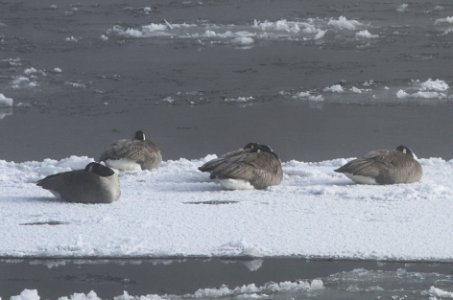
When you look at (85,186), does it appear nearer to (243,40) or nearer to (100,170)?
(100,170)

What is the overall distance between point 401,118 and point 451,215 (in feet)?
18.5

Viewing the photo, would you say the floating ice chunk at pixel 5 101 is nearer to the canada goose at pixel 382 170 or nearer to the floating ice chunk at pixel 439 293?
the canada goose at pixel 382 170

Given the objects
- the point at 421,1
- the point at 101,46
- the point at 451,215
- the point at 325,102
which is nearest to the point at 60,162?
the point at 451,215

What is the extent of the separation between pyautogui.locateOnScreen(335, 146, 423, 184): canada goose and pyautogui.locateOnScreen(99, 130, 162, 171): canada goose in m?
1.93

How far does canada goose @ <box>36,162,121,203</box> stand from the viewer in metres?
9.83

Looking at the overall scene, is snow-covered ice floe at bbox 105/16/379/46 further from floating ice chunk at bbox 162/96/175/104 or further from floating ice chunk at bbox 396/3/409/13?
floating ice chunk at bbox 162/96/175/104

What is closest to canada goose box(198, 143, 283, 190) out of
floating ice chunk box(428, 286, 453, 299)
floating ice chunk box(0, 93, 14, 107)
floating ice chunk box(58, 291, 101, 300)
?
floating ice chunk box(58, 291, 101, 300)

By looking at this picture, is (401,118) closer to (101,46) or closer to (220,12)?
(101,46)

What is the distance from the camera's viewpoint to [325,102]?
1609cm

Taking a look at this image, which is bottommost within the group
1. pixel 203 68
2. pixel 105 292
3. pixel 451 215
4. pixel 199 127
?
pixel 105 292

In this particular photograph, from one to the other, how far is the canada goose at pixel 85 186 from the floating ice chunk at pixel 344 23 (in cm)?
1244

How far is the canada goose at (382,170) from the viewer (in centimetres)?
1059

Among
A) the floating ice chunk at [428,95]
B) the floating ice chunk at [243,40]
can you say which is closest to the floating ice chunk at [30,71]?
the floating ice chunk at [243,40]

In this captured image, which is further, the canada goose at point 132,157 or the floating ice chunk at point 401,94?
the floating ice chunk at point 401,94
